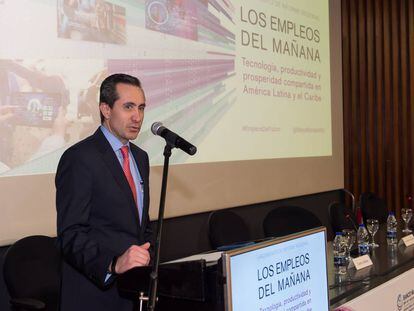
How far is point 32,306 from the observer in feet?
7.93

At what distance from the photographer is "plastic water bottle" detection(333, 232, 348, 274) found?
2.65m

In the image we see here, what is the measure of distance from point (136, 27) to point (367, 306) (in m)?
2.24

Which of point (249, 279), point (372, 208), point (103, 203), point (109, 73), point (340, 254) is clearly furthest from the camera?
point (372, 208)

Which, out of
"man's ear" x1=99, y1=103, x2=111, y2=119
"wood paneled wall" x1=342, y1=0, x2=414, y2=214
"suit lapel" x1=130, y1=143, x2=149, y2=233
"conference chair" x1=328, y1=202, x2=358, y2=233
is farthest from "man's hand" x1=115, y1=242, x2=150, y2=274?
"wood paneled wall" x1=342, y1=0, x2=414, y2=214

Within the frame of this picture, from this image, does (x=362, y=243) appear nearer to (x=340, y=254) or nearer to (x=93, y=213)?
(x=340, y=254)

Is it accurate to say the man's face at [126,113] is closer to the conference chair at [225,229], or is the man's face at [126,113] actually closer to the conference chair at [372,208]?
the conference chair at [225,229]

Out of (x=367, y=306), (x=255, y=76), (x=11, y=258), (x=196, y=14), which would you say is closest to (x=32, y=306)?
(x=11, y=258)

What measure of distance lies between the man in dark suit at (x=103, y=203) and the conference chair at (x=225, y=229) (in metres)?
1.27

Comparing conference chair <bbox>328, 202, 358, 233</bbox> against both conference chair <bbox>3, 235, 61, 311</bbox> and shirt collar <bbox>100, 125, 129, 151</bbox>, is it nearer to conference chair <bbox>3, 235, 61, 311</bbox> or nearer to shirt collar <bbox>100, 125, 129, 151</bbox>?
conference chair <bbox>3, 235, 61, 311</bbox>

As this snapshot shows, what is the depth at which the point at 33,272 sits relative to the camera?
107 inches

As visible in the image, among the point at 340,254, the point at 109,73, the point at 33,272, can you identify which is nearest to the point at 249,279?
the point at 340,254

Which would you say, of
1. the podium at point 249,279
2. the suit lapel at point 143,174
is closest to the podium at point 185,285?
the podium at point 249,279

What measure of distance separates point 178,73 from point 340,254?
176 centimetres

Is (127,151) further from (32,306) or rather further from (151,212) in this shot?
(151,212)
